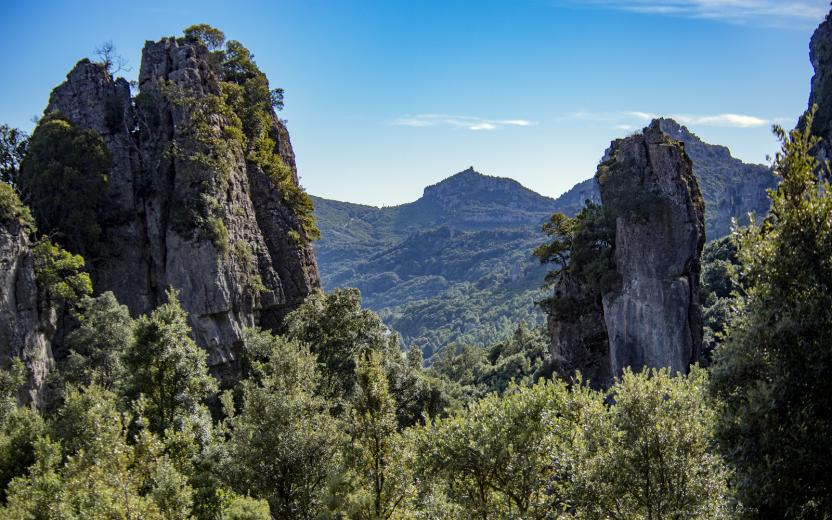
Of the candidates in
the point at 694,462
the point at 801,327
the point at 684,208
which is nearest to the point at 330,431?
the point at 694,462

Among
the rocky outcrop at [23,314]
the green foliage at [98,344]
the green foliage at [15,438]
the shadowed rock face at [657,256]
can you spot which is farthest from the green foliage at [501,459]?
the rocky outcrop at [23,314]

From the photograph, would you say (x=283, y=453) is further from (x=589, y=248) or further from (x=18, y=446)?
(x=589, y=248)

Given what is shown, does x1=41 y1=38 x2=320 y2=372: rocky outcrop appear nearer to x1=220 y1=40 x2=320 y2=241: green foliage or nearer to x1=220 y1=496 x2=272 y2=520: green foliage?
x1=220 y1=40 x2=320 y2=241: green foliage

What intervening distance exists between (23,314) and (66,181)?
1198 cm

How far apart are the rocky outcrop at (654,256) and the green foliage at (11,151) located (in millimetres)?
46889

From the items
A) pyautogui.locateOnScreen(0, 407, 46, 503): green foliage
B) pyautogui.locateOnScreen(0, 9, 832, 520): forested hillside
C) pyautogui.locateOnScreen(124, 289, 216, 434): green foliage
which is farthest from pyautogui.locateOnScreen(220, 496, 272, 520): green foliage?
pyautogui.locateOnScreen(0, 407, 46, 503): green foliage

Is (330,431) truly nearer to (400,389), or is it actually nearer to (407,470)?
(407,470)

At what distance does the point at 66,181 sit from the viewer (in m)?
40.5

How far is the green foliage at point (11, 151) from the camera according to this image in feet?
143

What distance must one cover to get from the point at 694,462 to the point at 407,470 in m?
7.92

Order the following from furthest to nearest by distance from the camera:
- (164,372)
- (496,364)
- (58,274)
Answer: (496,364), (58,274), (164,372)

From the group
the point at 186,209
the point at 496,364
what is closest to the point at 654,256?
the point at 186,209

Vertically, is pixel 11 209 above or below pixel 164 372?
above

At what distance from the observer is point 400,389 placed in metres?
39.7
